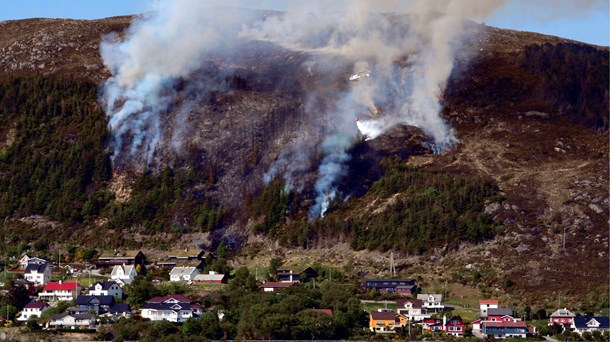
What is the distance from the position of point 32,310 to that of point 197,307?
11.6 metres

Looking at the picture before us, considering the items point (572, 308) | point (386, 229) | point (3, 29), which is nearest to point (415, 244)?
point (386, 229)

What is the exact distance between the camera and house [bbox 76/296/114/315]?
4405 inches

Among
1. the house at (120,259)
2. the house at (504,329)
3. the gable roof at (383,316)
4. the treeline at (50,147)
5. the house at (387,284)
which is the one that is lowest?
the house at (504,329)

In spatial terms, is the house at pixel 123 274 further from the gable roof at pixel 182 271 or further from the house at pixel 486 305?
the house at pixel 486 305

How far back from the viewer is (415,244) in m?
126

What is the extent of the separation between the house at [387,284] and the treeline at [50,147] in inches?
1244

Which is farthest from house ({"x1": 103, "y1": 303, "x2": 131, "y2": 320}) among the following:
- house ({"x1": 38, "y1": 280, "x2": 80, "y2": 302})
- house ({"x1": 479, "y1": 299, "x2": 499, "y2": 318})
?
house ({"x1": 479, "y1": 299, "x2": 499, "y2": 318})

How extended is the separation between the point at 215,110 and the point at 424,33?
22.1 metres

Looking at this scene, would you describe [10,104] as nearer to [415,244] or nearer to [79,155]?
[79,155]

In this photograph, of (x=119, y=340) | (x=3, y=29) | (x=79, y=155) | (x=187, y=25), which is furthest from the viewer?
(x=3, y=29)

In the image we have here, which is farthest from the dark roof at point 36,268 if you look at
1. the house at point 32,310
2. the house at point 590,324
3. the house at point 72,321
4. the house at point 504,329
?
the house at point 590,324

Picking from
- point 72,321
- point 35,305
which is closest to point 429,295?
point 72,321

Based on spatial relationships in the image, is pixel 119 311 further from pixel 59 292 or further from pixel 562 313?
pixel 562 313

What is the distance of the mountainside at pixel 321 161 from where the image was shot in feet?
413
